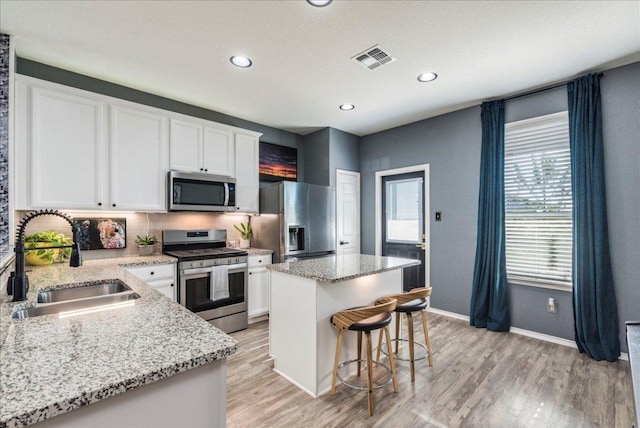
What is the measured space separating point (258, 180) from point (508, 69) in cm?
314

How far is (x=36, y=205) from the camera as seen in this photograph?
2617mm

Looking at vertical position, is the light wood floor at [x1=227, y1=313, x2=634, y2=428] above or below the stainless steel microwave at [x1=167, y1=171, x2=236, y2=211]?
below

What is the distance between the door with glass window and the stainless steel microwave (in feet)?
8.02

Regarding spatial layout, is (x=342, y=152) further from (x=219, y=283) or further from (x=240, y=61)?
Result: (x=219, y=283)

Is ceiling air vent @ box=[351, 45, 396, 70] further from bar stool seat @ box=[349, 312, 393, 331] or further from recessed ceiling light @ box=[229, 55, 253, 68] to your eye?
bar stool seat @ box=[349, 312, 393, 331]

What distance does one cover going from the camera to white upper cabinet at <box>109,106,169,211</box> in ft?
9.95

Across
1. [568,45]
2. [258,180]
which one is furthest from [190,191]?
[568,45]

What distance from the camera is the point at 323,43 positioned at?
2.44 metres

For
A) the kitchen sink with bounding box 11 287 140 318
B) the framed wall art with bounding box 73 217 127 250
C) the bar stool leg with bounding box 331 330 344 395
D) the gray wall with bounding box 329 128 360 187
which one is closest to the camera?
the kitchen sink with bounding box 11 287 140 318

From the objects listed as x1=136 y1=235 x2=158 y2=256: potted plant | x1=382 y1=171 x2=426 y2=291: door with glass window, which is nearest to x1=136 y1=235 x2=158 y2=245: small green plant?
x1=136 y1=235 x2=158 y2=256: potted plant

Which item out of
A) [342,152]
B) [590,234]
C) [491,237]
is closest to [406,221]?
[491,237]

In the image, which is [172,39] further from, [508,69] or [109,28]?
[508,69]

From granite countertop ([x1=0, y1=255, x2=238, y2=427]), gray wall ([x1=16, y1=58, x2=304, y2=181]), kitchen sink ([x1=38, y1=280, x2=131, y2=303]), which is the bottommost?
kitchen sink ([x1=38, y1=280, x2=131, y2=303])

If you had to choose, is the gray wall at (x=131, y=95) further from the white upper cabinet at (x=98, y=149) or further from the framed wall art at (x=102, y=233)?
the framed wall art at (x=102, y=233)
